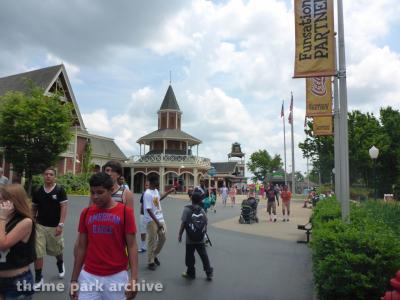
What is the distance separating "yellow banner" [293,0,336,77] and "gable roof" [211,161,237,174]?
7220 centimetres

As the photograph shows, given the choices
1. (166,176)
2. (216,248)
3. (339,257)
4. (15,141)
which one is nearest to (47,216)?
(339,257)

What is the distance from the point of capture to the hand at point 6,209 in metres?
3.58

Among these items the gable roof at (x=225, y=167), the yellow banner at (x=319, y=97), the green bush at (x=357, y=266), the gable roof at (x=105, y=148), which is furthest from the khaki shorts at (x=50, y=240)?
the gable roof at (x=225, y=167)

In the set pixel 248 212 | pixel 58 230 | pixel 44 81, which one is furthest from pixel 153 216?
pixel 44 81

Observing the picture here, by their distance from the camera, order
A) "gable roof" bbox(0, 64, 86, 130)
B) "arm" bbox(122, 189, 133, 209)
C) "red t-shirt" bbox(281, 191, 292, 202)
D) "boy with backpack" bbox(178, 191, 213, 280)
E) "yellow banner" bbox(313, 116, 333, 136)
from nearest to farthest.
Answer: "arm" bbox(122, 189, 133, 209), "boy with backpack" bbox(178, 191, 213, 280), "yellow banner" bbox(313, 116, 333, 136), "red t-shirt" bbox(281, 191, 292, 202), "gable roof" bbox(0, 64, 86, 130)

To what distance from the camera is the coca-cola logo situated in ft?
38.8

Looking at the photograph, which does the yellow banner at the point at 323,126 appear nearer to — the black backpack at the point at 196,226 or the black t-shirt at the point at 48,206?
the black backpack at the point at 196,226

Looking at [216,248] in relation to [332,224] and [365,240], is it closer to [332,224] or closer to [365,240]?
[332,224]

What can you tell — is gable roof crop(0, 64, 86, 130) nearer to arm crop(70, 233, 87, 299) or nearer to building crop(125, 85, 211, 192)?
building crop(125, 85, 211, 192)

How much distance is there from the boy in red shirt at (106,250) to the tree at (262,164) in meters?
80.3

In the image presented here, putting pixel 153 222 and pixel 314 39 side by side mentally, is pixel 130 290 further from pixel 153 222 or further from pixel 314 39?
pixel 314 39

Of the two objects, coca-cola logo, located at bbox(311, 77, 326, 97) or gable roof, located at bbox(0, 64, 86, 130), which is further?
gable roof, located at bbox(0, 64, 86, 130)

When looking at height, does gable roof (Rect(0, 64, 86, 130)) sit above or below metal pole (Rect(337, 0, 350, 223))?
above

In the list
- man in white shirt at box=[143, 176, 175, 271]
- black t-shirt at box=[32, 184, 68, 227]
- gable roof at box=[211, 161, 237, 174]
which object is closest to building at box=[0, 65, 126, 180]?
man in white shirt at box=[143, 176, 175, 271]
